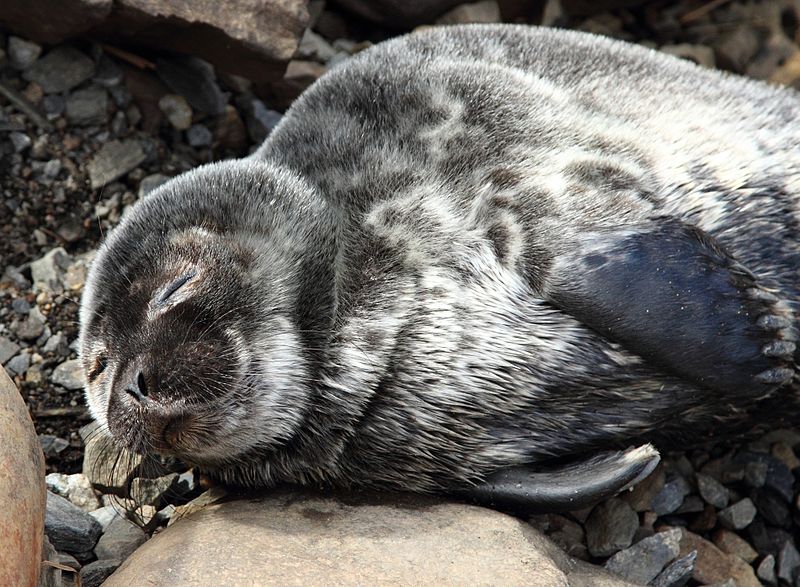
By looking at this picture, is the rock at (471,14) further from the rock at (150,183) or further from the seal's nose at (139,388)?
the seal's nose at (139,388)

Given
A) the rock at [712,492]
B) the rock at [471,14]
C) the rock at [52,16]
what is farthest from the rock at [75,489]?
the rock at [471,14]

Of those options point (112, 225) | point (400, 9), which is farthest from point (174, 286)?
point (400, 9)

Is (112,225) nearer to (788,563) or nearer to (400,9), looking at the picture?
(400,9)

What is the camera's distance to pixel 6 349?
13.6 feet

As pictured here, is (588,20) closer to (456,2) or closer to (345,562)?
(456,2)

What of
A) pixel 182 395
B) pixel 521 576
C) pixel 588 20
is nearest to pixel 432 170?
pixel 182 395

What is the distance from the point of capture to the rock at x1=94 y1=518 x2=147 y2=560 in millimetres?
3580

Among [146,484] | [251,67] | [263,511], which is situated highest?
[251,67]

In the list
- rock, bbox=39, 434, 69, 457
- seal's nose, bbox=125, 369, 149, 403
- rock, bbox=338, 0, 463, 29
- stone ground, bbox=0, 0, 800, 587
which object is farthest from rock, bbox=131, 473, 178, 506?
rock, bbox=338, 0, 463, 29

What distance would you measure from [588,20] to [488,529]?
3402 millimetres

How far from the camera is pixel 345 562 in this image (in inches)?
122

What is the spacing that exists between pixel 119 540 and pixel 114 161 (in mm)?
1760

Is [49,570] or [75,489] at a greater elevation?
[49,570]

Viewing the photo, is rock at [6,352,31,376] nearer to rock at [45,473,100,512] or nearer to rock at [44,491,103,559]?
rock at [45,473,100,512]
